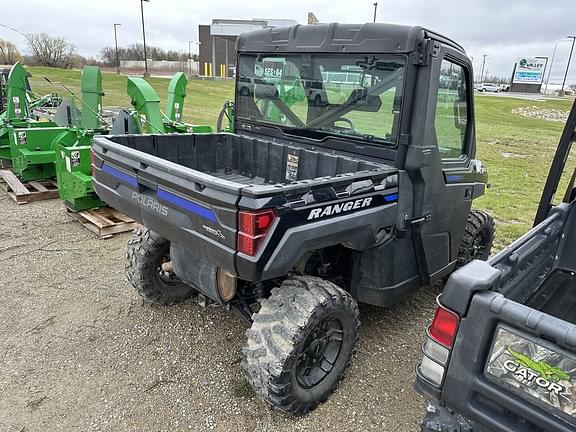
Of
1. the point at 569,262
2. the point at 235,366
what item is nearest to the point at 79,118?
the point at 235,366

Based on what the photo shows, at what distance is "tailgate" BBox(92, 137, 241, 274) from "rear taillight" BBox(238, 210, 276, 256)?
4 centimetres

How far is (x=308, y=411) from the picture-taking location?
2688 mm

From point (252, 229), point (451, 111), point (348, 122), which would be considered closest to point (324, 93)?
point (348, 122)

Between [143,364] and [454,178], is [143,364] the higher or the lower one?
the lower one

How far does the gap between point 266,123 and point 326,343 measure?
1.86 m

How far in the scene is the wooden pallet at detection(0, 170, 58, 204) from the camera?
615 centimetres

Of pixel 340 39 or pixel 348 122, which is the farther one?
pixel 348 122

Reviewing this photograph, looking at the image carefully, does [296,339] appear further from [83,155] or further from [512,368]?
[83,155]

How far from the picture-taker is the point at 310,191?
2.29m

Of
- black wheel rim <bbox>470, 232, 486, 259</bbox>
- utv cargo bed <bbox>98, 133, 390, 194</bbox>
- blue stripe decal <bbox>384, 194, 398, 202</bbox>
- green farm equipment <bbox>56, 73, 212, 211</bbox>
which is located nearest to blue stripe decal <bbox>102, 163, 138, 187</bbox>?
utv cargo bed <bbox>98, 133, 390, 194</bbox>

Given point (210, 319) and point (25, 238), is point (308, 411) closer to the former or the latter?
point (210, 319)

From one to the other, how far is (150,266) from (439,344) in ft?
8.16

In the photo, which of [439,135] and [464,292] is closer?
[464,292]

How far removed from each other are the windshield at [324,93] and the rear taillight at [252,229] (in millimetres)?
1229
